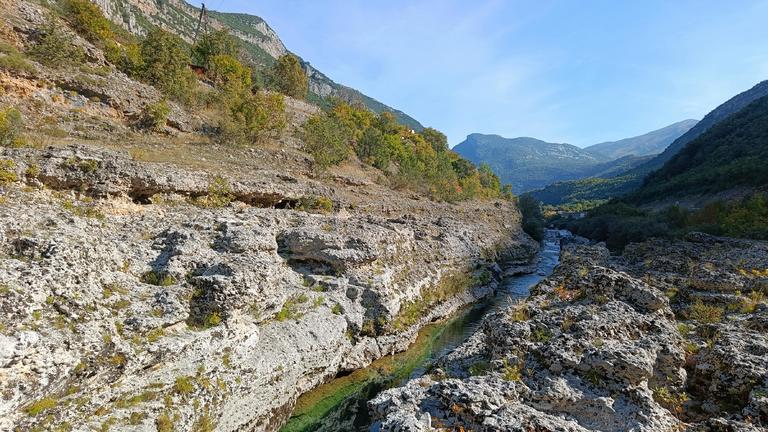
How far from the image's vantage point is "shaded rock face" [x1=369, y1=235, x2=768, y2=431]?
9523 millimetres

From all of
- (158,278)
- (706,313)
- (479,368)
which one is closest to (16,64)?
(158,278)

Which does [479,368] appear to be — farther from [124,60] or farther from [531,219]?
[531,219]

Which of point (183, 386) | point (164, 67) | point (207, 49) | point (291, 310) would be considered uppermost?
point (207, 49)

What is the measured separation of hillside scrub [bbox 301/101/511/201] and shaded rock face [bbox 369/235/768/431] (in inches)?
1307

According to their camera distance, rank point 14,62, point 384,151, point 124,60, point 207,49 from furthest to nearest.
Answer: point 384,151 < point 207,49 < point 124,60 < point 14,62

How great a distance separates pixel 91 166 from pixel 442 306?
25347mm

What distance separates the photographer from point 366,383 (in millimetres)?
20469

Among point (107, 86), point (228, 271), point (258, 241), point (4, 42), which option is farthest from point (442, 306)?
point (4, 42)

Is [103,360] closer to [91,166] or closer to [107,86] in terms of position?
[91,166]

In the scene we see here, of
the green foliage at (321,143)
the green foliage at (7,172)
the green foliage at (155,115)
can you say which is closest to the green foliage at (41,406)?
the green foliage at (7,172)

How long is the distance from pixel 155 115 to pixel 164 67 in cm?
1303

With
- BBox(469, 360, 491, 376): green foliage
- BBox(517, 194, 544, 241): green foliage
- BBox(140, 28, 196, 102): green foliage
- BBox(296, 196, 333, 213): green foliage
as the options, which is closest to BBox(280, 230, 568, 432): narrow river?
BBox(469, 360, 491, 376): green foliage

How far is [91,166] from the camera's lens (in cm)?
1878

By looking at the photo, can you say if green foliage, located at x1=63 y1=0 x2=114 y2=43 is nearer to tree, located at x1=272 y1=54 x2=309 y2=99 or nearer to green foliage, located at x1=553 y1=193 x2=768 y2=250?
tree, located at x1=272 y1=54 x2=309 y2=99
